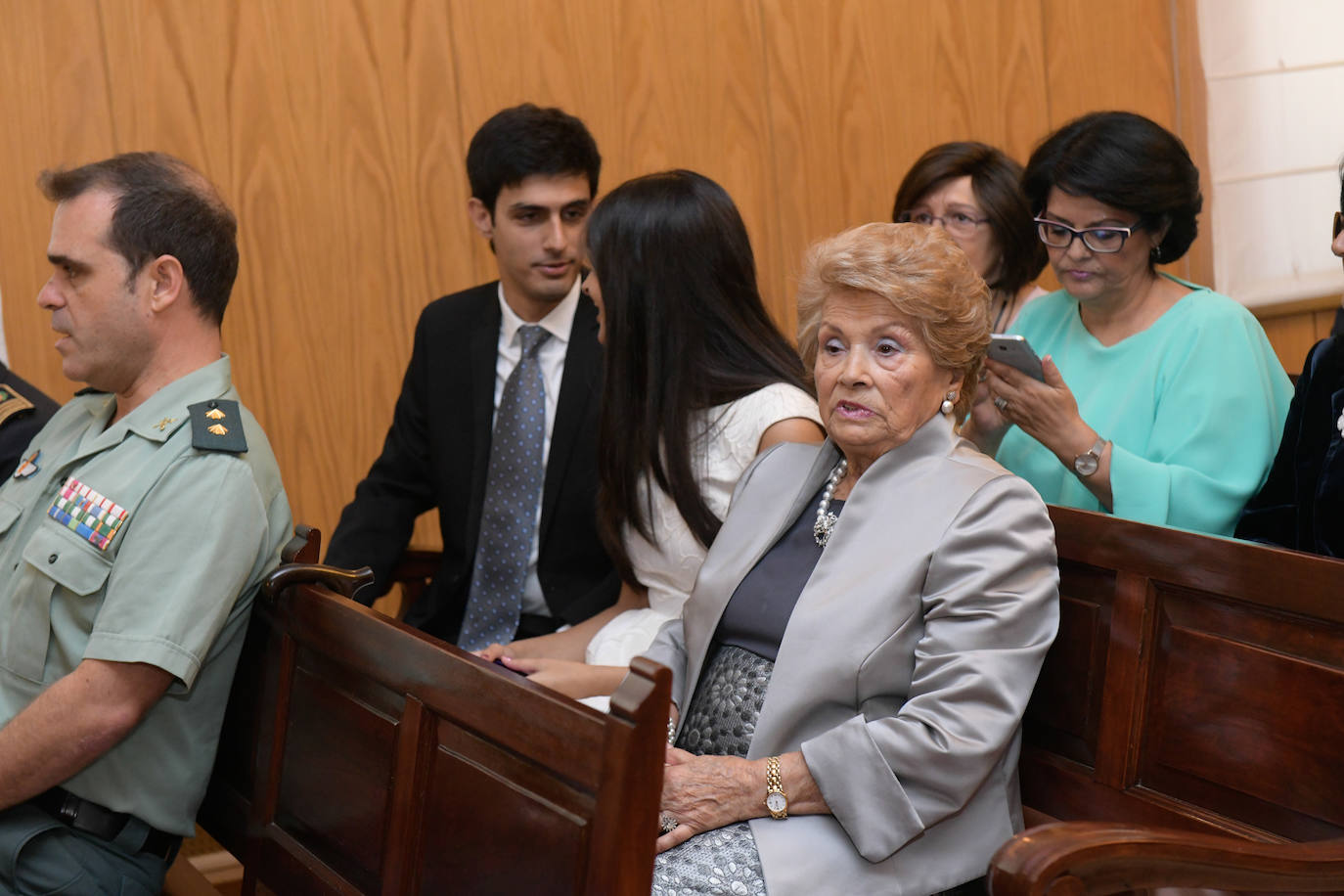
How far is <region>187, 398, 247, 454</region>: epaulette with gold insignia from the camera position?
2.05 meters

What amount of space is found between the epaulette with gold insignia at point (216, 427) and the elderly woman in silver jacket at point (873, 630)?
768 mm

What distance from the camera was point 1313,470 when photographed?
2170 mm

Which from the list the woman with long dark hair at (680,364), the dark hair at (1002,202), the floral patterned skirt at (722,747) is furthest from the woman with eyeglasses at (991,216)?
the floral patterned skirt at (722,747)

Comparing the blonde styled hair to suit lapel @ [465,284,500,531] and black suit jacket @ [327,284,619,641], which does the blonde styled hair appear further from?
suit lapel @ [465,284,500,531]

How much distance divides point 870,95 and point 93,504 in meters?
3.12

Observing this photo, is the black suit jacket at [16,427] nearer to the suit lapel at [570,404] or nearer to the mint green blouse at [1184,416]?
the suit lapel at [570,404]

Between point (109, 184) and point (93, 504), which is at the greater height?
point (109, 184)

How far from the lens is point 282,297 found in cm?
374

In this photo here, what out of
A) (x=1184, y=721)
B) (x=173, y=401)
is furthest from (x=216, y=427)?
(x=1184, y=721)

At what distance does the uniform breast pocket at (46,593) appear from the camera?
2.02 metres

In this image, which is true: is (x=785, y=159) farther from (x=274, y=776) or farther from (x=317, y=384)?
(x=274, y=776)

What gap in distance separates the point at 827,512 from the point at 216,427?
0.96 metres

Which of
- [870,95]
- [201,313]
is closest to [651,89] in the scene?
[870,95]

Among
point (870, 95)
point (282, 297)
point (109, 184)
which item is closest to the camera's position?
point (109, 184)
